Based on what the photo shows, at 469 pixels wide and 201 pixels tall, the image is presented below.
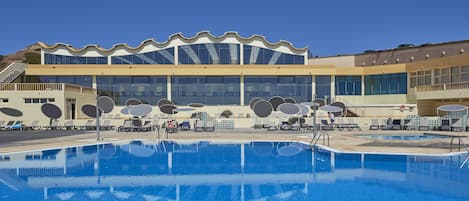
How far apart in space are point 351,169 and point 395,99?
24.5 metres

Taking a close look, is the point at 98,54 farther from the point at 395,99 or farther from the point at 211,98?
the point at 395,99

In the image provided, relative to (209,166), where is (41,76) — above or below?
above

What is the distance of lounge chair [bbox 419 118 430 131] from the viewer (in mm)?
25950

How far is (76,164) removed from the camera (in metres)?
13.1

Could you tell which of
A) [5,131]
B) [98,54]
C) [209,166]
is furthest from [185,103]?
[209,166]

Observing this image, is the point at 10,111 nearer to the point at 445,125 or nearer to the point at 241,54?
the point at 241,54

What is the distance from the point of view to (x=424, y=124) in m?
26.1

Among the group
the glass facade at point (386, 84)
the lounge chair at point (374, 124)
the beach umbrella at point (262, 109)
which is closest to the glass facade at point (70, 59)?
the beach umbrella at point (262, 109)

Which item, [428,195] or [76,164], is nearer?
[428,195]

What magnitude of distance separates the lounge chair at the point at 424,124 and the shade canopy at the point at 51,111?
22.9 m

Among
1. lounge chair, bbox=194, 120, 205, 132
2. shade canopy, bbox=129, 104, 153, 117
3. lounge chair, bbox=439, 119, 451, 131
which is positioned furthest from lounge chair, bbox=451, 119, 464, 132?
shade canopy, bbox=129, 104, 153, 117

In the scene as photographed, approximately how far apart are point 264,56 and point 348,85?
818 centimetres

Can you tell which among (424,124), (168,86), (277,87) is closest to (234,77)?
(277,87)

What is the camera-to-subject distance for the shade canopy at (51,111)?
2511 centimetres
